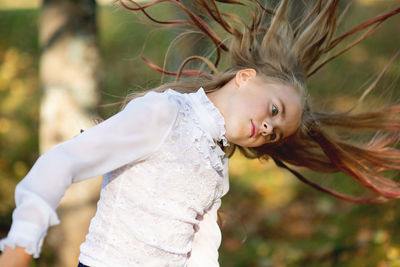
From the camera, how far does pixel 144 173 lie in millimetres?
2102

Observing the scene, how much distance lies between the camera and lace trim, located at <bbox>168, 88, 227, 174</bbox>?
7.14 feet

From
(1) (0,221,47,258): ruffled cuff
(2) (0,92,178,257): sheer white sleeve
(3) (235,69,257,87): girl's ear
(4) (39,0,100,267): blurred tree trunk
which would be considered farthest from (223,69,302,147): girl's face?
(4) (39,0,100,267): blurred tree trunk

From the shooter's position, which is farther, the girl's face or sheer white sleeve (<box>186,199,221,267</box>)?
sheer white sleeve (<box>186,199,221,267</box>)

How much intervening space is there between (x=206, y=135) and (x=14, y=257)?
2.95 ft

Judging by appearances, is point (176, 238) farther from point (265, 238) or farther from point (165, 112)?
point (265, 238)

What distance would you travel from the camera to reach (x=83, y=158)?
182 centimetres

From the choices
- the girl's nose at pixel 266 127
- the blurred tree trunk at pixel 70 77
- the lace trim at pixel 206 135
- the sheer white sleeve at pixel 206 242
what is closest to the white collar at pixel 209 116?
→ the lace trim at pixel 206 135

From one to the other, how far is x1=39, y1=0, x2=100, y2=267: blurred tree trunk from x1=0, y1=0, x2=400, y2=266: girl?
1256mm

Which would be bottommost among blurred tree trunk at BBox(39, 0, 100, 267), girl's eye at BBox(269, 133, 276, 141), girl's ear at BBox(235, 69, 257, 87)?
blurred tree trunk at BBox(39, 0, 100, 267)

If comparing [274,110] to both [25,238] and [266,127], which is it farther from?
[25,238]

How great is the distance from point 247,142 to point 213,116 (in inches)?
7.6

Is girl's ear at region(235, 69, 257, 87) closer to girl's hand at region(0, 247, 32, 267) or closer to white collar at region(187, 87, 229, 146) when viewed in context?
white collar at region(187, 87, 229, 146)

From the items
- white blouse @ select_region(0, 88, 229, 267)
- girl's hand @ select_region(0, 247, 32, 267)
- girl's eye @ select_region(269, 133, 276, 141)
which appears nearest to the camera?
girl's hand @ select_region(0, 247, 32, 267)

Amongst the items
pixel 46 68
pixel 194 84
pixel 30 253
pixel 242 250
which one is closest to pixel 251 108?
pixel 194 84
